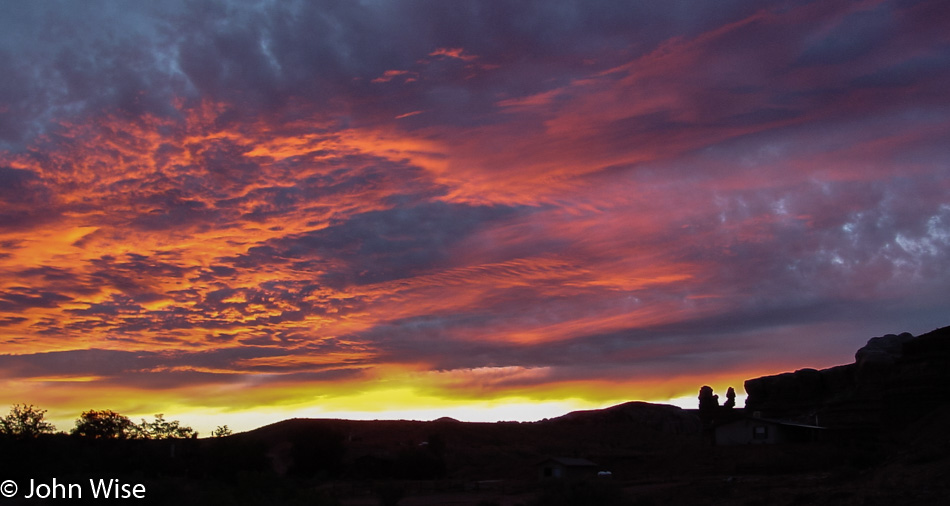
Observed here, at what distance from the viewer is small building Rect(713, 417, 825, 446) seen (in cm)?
7069

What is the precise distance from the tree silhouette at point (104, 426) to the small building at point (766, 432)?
53990 millimetres

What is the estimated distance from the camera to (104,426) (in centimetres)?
6222

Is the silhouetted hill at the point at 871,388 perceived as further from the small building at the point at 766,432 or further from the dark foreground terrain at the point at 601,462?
the small building at the point at 766,432

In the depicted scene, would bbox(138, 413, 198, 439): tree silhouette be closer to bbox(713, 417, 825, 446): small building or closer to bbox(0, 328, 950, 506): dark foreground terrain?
bbox(0, 328, 950, 506): dark foreground terrain

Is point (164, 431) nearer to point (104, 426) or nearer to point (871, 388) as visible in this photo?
point (104, 426)

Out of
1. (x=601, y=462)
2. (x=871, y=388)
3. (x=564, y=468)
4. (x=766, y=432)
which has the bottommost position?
(x=601, y=462)

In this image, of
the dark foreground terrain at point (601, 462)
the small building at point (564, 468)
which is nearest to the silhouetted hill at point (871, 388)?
the dark foreground terrain at point (601, 462)

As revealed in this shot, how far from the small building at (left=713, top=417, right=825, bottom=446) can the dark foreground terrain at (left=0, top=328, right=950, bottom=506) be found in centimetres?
20

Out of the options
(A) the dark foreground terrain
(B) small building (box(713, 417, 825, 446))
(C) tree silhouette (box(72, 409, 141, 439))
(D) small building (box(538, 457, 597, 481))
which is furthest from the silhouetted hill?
(C) tree silhouette (box(72, 409, 141, 439))

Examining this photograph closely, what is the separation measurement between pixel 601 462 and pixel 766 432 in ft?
53.2

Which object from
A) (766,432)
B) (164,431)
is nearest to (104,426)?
(164,431)

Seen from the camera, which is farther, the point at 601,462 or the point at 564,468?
the point at 601,462

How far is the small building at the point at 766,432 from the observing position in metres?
70.7

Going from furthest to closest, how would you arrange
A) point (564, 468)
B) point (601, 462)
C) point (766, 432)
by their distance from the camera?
1. point (601, 462)
2. point (766, 432)
3. point (564, 468)
